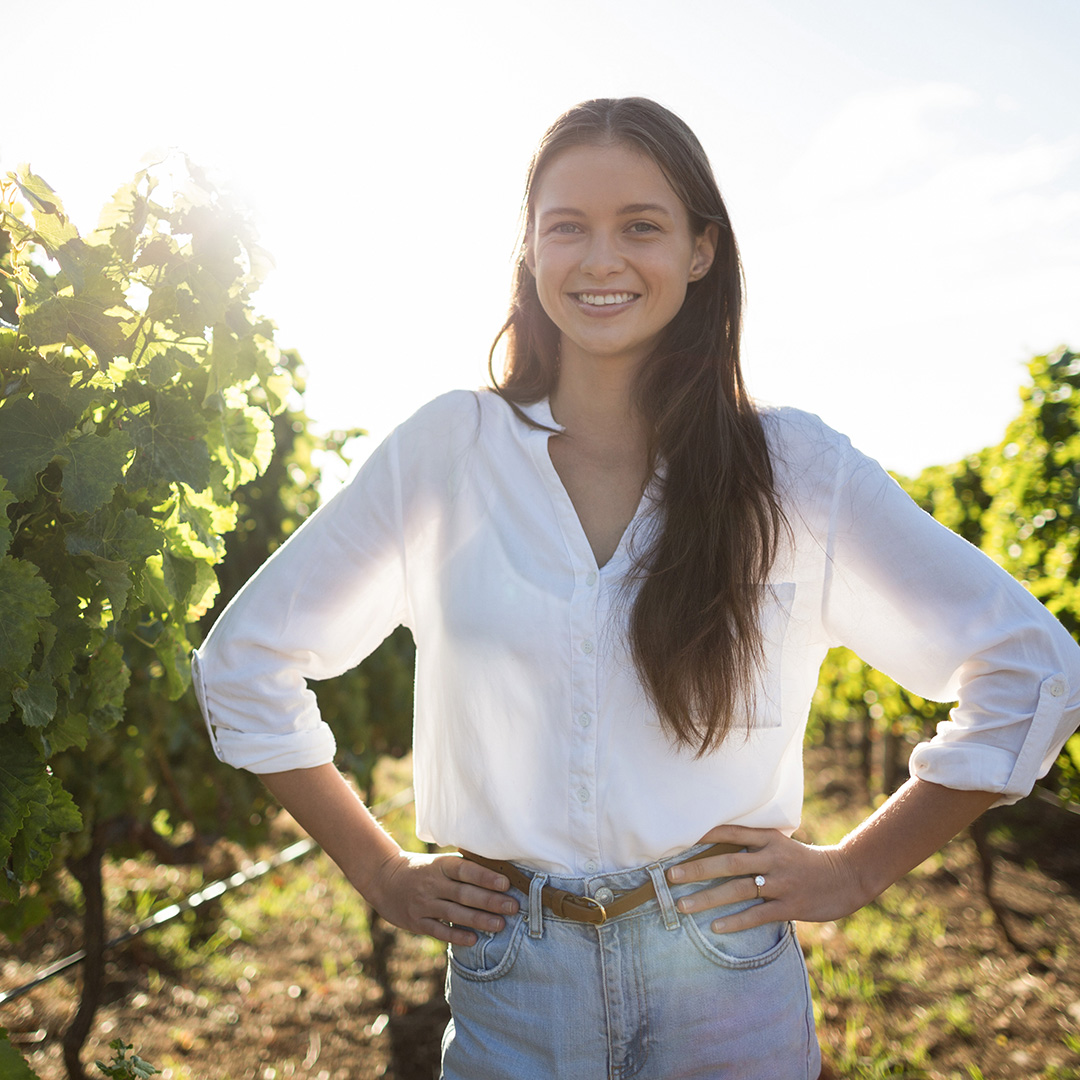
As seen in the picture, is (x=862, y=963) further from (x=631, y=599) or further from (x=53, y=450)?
(x=53, y=450)

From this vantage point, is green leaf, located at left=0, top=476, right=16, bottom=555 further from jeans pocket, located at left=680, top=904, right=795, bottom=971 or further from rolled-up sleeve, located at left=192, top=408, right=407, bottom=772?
jeans pocket, located at left=680, top=904, right=795, bottom=971

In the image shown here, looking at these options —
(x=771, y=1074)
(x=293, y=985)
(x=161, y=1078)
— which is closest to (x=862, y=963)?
(x=293, y=985)

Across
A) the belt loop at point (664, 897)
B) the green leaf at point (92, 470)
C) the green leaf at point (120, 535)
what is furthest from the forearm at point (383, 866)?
the green leaf at point (92, 470)

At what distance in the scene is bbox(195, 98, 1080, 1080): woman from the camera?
4.95 ft

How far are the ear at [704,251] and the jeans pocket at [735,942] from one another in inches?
44.6

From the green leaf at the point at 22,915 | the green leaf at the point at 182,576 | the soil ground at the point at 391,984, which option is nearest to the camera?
the green leaf at the point at 182,576

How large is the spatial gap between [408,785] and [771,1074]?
715 cm

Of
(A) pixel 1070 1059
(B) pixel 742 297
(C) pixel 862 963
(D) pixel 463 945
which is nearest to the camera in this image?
(D) pixel 463 945

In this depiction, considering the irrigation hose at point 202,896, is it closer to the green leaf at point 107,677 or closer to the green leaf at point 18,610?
the green leaf at point 107,677

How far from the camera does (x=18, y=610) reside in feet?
4.62

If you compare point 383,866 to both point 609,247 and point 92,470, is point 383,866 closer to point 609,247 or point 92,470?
point 92,470

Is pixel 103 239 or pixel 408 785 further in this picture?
pixel 408 785

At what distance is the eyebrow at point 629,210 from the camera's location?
166 centimetres

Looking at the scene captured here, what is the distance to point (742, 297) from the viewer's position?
1.86 meters
